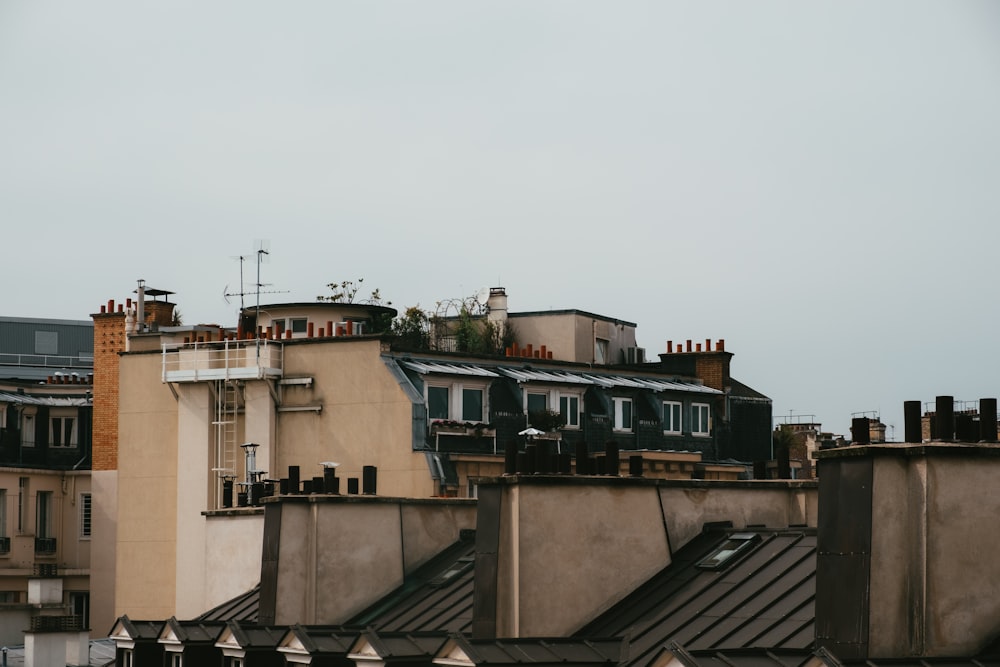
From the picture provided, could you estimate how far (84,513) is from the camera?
3270 inches

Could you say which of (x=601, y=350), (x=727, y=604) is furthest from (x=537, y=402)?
(x=727, y=604)

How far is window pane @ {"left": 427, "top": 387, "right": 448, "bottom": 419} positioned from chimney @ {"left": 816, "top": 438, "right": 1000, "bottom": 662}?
139ft

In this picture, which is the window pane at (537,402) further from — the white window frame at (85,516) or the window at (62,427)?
the window at (62,427)

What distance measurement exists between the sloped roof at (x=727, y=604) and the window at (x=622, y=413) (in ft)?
130

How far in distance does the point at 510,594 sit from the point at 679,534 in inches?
173

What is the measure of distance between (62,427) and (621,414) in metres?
29.8

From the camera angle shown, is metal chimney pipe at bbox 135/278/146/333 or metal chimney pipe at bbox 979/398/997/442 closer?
metal chimney pipe at bbox 979/398/997/442

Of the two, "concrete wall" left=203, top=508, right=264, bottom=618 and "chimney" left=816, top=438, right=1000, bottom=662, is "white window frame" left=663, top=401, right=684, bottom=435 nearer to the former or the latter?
"concrete wall" left=203, top=508, right=264, bottom=618

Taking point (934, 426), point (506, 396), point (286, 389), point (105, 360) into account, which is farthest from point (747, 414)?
point (934, 426)

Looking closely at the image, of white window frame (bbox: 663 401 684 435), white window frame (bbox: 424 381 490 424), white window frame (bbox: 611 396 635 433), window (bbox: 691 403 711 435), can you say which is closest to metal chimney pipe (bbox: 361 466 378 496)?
white window frame (bbox: 424 381 490 424)

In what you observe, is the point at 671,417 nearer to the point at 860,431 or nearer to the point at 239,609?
the point at 239,609

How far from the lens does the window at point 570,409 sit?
68000mm

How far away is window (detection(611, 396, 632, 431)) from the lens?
2771 inches

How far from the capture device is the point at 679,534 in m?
30.8
